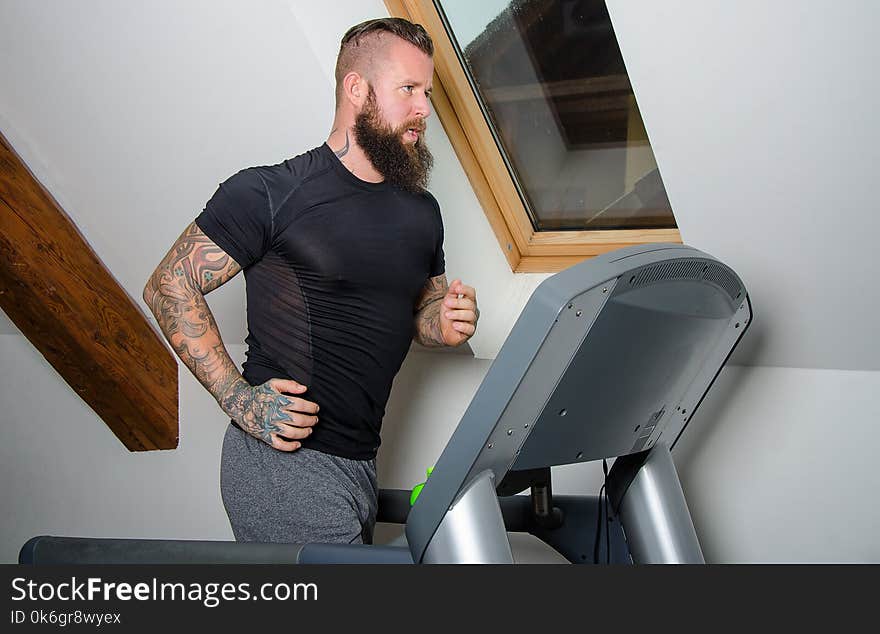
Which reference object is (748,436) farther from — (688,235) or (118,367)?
(118,367)

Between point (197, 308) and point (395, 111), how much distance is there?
59cm

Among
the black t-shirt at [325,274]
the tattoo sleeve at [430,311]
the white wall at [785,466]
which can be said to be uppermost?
the black t-shirt at [325,274]

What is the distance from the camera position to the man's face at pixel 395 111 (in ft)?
6.63

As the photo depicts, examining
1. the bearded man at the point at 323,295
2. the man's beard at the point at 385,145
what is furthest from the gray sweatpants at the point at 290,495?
the man's beard at the point at 385,145

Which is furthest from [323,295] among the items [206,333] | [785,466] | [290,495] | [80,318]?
[80,318]

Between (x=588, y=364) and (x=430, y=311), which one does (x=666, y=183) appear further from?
(x=588, y=364)

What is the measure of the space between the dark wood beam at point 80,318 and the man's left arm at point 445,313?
4.20 feet

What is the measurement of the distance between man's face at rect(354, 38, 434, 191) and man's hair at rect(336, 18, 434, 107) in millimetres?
22

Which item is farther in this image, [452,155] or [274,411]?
[452,155]

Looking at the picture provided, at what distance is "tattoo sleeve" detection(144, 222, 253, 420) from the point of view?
190 centimetres

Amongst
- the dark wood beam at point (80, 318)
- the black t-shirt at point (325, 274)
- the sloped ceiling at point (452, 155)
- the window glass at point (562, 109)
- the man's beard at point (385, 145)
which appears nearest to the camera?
the sloped ceiling at point (452, 155)

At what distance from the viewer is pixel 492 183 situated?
242 cm

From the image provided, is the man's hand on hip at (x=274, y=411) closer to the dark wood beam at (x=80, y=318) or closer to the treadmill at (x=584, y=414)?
the treadmill at (x=584, y=414)

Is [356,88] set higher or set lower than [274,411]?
higher
